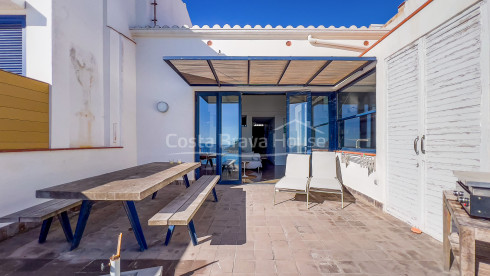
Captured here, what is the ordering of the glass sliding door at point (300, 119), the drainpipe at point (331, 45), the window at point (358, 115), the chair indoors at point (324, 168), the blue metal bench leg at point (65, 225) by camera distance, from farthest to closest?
the glass sliding door at point (300, 119) < the drainpipe at point (331, 45) < the chair indoors at point (324, 168) < the window at point (358, 115) < the blue metal bench leg at point (65, 225)

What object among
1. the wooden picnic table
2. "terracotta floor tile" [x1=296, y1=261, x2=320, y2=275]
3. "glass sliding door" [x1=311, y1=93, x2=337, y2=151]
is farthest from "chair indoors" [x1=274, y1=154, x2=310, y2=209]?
the wooden picnic table

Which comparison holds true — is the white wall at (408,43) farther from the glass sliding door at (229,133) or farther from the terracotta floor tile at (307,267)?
the glass sliding door at (229,133)

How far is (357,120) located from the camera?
431cm

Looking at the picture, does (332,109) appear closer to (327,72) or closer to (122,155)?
(327,72)

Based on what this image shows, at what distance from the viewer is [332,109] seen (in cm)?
532

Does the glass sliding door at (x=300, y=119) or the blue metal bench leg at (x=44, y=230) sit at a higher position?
the glass sliding door at (x=300, y=119)

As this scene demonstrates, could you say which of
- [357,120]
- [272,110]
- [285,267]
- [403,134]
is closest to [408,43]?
[403,134]

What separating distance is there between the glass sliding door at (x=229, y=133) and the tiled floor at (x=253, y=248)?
2.10 metres

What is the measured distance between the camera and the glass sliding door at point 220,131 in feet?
17.1

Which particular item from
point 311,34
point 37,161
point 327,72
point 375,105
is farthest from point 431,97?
point 37,161

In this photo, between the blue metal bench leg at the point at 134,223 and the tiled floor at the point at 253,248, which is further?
the blue metal bench leg at the point at 134,223

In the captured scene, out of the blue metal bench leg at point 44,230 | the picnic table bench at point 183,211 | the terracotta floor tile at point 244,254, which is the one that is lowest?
the terracotta floor tile at point 244,254

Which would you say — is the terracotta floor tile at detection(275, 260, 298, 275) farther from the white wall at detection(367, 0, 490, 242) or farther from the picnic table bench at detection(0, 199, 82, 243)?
the picnic table bench at detection(0, 199, 82, 243)

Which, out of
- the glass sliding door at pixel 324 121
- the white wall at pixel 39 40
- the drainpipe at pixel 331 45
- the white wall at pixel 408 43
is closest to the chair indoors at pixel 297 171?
the glass sliding door at pixel 324 121
